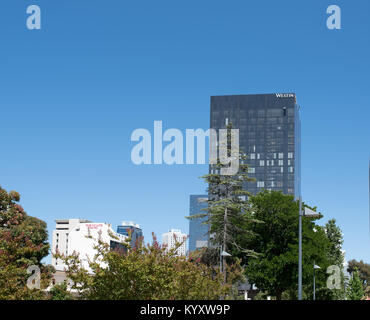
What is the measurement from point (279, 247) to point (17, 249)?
41.8m

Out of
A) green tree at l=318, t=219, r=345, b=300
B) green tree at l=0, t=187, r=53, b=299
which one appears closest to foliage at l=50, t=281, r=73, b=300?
green tree at l=0, t=187, r=53, b=299

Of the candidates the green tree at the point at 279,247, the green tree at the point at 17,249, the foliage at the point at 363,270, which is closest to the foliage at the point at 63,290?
the green tree at the point at 17,249

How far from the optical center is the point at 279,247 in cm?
6288

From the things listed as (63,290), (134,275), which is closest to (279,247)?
(63,290)

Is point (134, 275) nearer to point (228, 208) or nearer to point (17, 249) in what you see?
point (17, 249)

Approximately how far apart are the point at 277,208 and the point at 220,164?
9.46 metres

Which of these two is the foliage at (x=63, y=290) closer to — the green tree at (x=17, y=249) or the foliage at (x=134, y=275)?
the foliage at (x=134, y=275)

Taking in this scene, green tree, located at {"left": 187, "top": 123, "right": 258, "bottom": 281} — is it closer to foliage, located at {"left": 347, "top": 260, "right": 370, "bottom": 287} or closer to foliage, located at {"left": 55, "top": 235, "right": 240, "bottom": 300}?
foliage, located at {"left": 55, "top": 235, "right": 240, "bottom": 300}

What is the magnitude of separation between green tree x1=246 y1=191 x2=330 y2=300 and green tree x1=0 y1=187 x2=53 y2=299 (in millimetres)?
23435

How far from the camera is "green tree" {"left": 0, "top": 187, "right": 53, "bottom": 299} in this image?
23125 millimetres

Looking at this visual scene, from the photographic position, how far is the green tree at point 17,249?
23125mm
